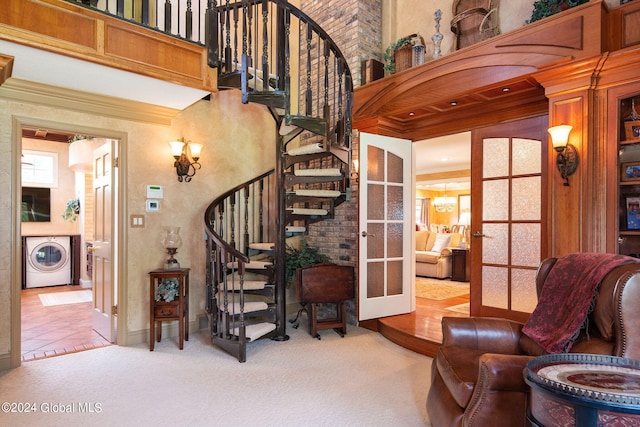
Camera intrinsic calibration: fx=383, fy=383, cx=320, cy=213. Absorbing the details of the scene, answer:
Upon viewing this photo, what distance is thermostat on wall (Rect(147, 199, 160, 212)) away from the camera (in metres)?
3.92

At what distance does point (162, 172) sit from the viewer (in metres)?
4.02

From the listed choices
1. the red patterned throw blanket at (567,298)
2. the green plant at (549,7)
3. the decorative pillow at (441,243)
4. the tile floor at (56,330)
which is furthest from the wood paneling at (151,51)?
the decorative pillow at (441,243)

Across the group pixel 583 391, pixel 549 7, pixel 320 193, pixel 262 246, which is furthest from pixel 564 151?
pixel 262 246

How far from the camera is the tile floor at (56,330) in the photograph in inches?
143

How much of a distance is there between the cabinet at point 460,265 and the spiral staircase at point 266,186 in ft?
12.7

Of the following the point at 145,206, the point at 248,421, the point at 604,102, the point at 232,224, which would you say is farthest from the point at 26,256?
the point at 604,102

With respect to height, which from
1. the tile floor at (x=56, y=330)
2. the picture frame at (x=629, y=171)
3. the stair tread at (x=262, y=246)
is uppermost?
the picture frame at (x=629, y=171)

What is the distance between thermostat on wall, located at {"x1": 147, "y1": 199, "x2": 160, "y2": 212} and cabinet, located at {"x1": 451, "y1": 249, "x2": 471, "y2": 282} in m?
5.61

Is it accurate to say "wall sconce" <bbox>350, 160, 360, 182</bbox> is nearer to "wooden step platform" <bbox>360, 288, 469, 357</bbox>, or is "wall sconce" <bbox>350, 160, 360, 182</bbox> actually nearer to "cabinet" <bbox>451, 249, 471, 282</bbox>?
"wooden step platform" <bbox>360, 288, 469, 357</bbox>

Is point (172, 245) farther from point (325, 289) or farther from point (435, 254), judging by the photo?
point (435, 254)

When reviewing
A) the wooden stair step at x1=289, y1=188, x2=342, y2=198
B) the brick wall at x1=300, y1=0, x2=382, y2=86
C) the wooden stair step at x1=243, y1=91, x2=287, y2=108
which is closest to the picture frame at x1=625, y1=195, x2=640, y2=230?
the wooden stair step at x1=289, y1=188, x2=342, y2=198

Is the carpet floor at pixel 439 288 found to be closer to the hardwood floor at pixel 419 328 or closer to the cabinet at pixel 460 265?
the cabinet at pixel 460 265

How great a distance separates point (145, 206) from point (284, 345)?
6.50 feet

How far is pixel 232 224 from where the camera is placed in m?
4.22
